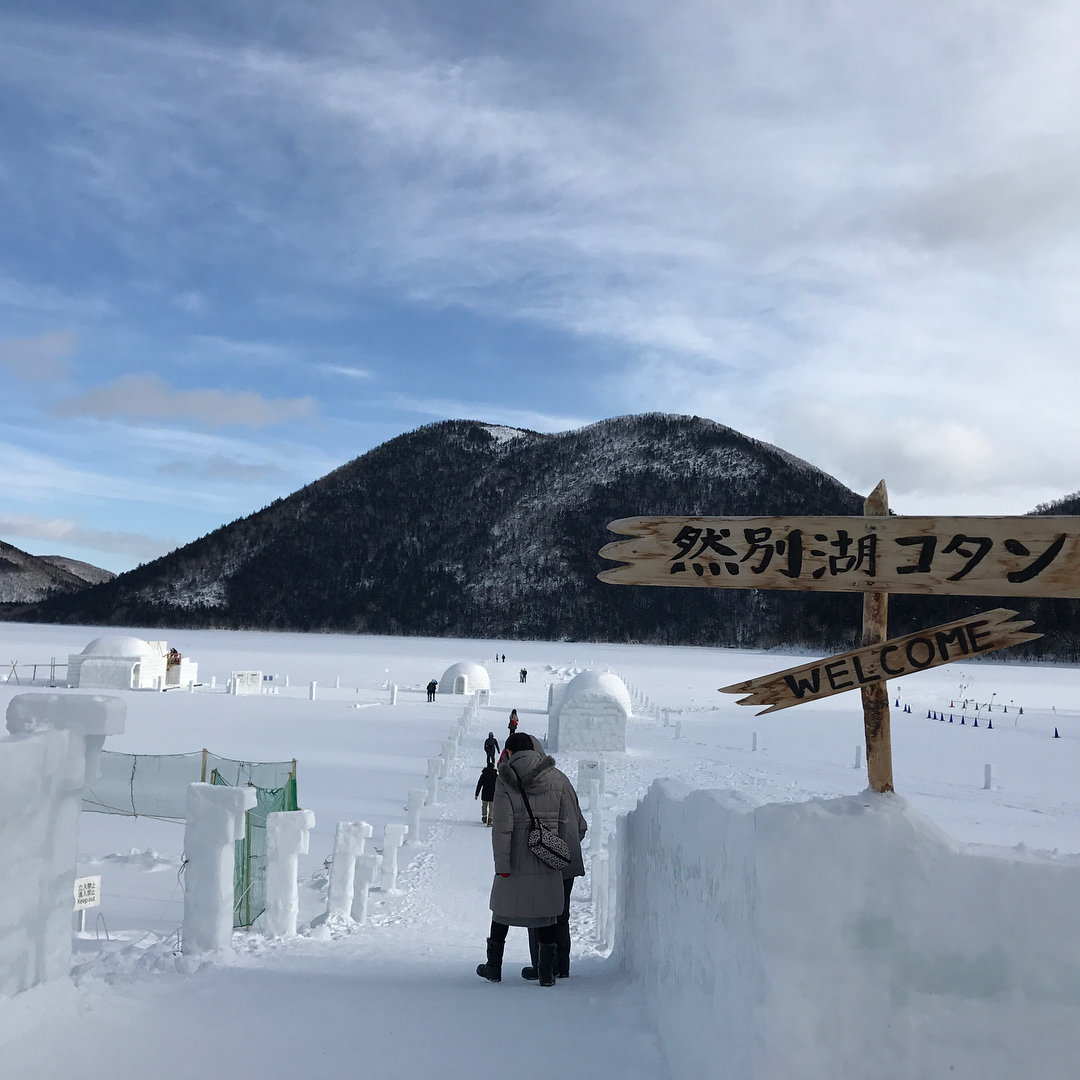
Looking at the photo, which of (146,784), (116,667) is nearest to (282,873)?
(146,784)

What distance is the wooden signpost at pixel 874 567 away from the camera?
11.0 feet

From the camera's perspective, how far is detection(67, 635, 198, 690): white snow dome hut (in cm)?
3077

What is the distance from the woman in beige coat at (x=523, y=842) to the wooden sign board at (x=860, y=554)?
5.67 feet

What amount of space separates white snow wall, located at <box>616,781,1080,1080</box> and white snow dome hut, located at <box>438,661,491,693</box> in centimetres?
3056

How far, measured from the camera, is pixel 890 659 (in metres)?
3.46

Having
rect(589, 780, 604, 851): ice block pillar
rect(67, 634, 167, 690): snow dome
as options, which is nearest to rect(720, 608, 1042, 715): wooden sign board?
rect(589, 780, 604, 851): ice block pillar

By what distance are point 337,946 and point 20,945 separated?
2.58 meters

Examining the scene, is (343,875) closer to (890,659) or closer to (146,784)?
(146,784)

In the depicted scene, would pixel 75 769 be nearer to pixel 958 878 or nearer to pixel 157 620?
pixel 958 878

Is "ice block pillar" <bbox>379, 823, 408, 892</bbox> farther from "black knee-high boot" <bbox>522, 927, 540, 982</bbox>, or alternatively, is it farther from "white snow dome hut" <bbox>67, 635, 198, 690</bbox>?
"white snow dome hut" <bbox>67, 635, 198, 690</bbox>

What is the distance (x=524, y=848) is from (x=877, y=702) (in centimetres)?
231

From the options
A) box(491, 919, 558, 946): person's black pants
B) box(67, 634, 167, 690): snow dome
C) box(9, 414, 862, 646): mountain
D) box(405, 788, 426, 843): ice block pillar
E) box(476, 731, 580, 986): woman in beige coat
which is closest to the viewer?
box(476, 731, 580, 986): woman in beige coat

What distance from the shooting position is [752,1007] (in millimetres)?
3004

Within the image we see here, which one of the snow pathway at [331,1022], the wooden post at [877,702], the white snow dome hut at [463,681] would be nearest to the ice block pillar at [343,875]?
the snow pathway at [331,1022]
